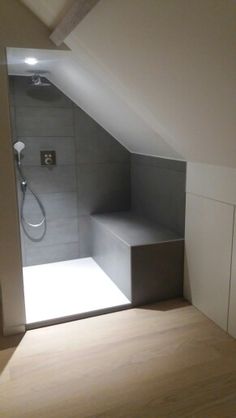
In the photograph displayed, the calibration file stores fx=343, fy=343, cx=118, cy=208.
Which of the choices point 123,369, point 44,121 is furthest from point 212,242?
point 44,121

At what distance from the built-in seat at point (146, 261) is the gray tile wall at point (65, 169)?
0.59 m

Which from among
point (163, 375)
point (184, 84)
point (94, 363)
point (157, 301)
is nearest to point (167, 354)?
point (163, 375)

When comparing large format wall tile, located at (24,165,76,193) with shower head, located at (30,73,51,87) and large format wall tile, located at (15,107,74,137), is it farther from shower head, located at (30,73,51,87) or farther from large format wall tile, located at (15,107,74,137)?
shower head, located at (30,73,51,87)

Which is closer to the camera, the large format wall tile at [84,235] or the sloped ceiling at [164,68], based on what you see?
the sloped ceiling at [164,68]

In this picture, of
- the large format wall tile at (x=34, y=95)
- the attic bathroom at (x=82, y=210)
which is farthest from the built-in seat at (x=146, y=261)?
the large format wall tile at (x=34, y=95)

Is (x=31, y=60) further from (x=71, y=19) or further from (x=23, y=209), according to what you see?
(x=23, y=209)

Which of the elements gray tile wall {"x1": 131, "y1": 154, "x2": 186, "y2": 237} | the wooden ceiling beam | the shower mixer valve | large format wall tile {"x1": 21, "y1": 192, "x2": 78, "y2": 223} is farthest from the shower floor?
the wooden ceiling beam

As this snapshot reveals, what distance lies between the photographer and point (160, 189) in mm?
2965

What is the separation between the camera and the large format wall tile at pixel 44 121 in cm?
305

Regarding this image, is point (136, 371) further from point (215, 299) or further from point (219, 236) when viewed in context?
point (219, 236)

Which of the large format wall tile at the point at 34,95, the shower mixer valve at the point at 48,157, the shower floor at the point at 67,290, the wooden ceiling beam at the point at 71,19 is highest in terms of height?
the wooden ceiling beam at the point at 71,19

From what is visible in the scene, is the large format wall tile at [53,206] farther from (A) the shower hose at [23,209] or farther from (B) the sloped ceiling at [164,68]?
(B) the sloped ceiling at [164,68]

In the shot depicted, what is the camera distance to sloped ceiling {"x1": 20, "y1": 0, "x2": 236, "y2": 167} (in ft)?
4.01

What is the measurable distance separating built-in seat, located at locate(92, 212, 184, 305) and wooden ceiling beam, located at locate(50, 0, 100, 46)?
144 centimetres
